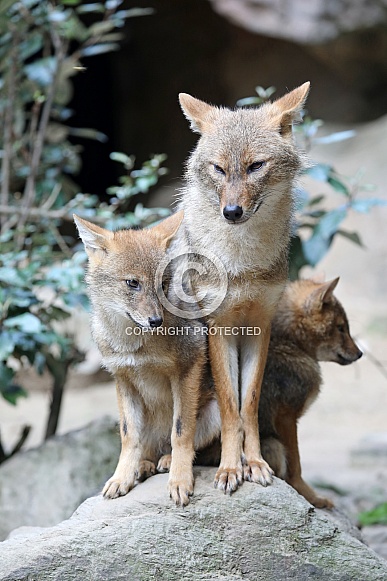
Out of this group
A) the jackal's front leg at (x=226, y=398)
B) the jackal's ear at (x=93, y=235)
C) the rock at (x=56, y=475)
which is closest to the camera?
the jackal's front leg at (x=226, y=398)

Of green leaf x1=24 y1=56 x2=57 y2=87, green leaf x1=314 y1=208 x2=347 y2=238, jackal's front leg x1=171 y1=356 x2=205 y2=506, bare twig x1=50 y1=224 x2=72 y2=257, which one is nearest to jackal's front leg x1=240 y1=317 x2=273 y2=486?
jackal's front leg x1=171 y1=356 x2=205 y2=506

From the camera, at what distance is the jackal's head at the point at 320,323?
455cm

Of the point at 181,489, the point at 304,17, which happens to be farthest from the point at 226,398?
the point at 304,17

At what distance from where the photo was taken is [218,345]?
370cm

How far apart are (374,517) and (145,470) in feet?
8.84

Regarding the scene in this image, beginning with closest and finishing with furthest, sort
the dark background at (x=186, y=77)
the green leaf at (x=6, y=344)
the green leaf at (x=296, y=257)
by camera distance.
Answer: the green leaf at (x=6, y=344) → the green leaf at (x=296, y=257) → the dark background at (x=186, y=77)

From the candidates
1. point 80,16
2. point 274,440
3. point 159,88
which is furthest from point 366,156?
point 274,440

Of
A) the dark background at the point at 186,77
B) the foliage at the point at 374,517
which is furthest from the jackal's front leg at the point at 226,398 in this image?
the dark background at the point at 186,77

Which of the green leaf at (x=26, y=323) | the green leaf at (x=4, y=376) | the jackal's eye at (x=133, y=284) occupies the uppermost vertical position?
the jackal's eye at (x=133, y=284)

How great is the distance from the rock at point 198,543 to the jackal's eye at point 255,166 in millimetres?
1462

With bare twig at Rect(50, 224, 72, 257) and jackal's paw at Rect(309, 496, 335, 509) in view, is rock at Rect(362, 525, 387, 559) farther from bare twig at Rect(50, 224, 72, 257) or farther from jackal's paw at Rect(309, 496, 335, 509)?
bare twig at Rect(50, 224, 72, 257)

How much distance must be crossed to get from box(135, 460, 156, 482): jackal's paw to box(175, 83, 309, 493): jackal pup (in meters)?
0.42

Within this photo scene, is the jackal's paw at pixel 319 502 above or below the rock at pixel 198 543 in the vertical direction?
below

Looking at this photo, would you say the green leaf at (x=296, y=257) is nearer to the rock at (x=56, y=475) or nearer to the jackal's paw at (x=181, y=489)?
the rock at (x=56, y=475)
